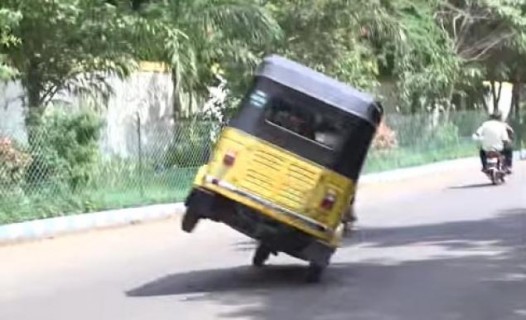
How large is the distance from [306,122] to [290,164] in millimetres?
457

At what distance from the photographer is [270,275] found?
11109 millimetres

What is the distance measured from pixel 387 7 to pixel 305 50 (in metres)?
3.09

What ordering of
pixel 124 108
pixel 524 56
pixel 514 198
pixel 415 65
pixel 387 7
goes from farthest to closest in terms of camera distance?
pixel 524 56 < pixel 415 65 < pixel 387 7 < pixel 124 108 < pixel 514 198

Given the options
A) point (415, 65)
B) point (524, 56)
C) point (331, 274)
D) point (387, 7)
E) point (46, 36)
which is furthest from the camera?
point (524, 56)

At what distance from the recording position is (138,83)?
944 inches

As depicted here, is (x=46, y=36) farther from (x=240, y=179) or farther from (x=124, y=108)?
(x=240, y=179)

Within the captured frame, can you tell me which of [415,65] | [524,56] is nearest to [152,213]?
[415,65]

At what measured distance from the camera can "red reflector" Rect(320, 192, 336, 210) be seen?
1034 centimetres

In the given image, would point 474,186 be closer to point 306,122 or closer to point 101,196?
point 101,196

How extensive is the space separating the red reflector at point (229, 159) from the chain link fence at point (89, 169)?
18.0ft

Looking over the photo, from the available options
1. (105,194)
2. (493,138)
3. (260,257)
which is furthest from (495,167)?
(260,257)

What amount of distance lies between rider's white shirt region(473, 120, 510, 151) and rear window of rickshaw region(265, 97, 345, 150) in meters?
13.6

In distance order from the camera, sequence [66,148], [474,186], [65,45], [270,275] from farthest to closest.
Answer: [474,186] < [65,45] < [66,148] < [270,275]

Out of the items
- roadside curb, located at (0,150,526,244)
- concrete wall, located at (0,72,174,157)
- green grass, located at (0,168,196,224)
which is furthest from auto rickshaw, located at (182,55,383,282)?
concrete wall, located at (0,72,174,157)
